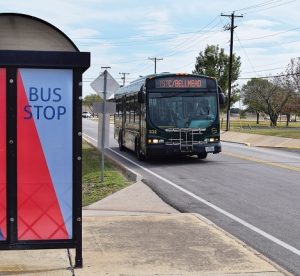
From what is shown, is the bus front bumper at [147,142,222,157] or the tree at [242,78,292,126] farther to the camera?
the tree at [242,78,292,126]

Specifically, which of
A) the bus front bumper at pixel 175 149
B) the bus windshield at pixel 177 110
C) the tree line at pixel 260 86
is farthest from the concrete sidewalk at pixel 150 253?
the tree line at pixel 260 86

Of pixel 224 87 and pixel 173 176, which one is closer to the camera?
pixel 173 176

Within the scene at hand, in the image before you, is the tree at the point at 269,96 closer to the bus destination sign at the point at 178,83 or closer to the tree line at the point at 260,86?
the tree line at the point at 260,86

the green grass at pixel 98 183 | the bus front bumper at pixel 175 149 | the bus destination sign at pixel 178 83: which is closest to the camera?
the green grass at pixel 98 183

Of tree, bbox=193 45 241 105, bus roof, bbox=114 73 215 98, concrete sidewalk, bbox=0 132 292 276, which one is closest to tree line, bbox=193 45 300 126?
tree, bbox=193 45 241 105

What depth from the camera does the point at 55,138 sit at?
562 cm

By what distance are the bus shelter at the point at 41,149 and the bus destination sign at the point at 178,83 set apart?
44.4ft

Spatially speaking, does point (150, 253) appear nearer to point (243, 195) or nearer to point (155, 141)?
point (243, 195)

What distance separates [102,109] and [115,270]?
966cm

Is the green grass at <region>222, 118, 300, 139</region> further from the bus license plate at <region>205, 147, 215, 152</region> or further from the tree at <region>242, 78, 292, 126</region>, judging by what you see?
the bus license plate at <region>205, 147, 215, 152</region>

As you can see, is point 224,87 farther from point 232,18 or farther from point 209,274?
point 209,274

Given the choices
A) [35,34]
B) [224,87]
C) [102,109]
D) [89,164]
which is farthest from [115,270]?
[224,87]

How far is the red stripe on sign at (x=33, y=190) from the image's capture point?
5574 millimetres

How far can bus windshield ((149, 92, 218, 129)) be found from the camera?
62.5ft
